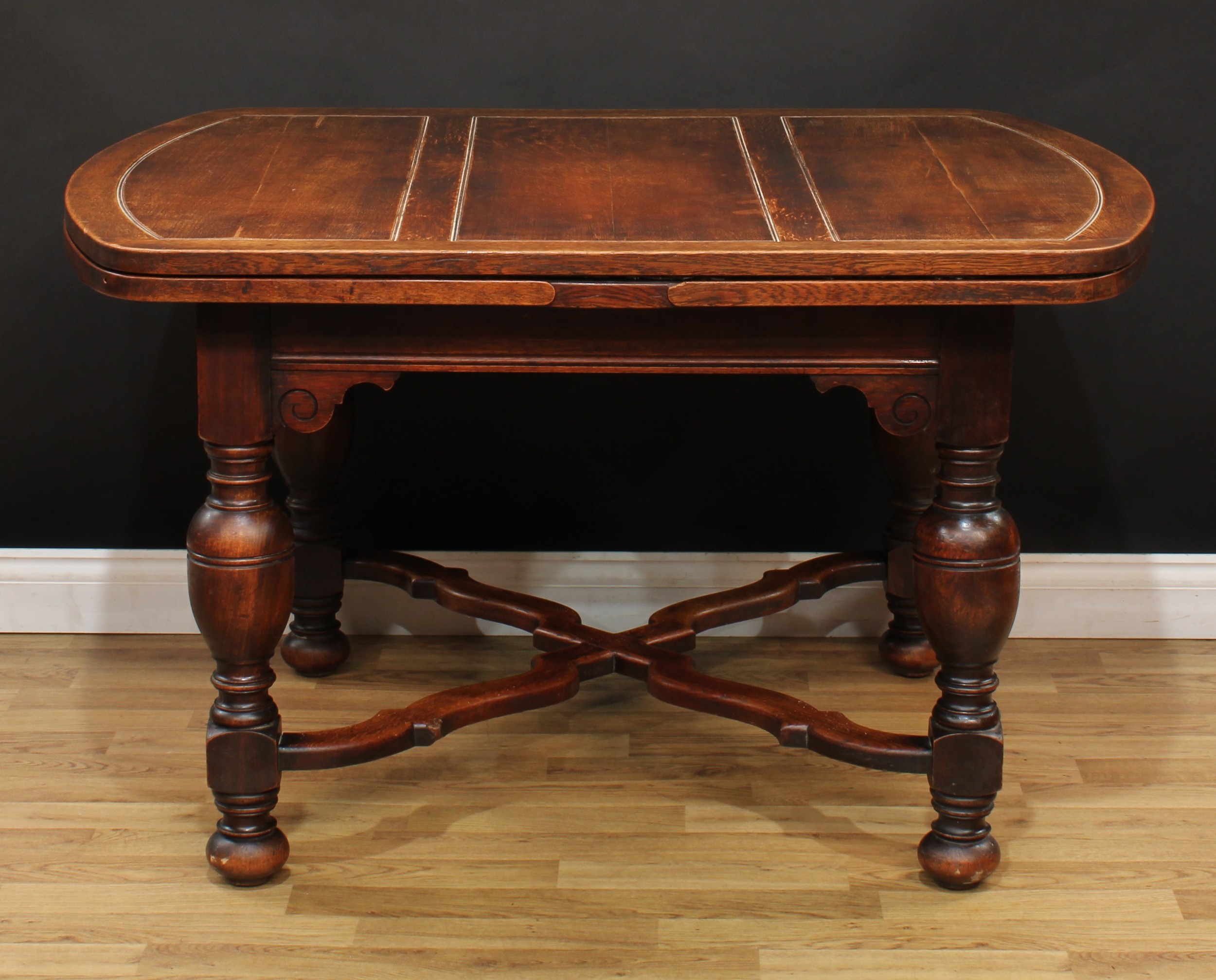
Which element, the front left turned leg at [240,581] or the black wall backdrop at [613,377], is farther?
the black wall backdrop at [613,377]

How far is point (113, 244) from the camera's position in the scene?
1.40 meters

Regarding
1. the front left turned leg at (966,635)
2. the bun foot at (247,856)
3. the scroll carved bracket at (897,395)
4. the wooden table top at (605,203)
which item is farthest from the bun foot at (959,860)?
the bun foot at (247,856)

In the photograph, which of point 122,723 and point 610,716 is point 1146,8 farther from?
point 122,723

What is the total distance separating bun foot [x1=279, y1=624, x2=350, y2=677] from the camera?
2238 millimetres

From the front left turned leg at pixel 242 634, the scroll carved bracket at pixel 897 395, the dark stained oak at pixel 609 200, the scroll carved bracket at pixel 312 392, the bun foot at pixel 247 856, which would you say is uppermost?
the dark stained oak at pixel 609 200

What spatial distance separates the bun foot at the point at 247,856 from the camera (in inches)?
66.4

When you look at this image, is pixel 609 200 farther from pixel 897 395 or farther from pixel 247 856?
pixel 247 856

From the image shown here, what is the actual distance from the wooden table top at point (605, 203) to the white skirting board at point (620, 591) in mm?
819

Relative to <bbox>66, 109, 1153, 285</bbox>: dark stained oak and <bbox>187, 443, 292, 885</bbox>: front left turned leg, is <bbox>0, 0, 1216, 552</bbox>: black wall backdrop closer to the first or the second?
<bbox>66, 109, 1153, 285</bbox>: dark stained oak

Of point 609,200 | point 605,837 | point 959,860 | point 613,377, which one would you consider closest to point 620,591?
point 613,377

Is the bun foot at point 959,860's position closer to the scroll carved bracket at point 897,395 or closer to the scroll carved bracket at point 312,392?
the scroll carved bracket at point 897,395

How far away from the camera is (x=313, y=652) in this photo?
2238 mm

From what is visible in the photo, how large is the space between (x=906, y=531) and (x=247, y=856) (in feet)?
3.70

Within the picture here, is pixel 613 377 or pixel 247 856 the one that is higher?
pixel 613 377
